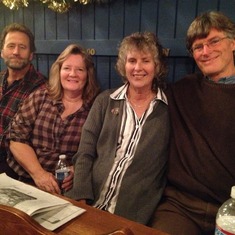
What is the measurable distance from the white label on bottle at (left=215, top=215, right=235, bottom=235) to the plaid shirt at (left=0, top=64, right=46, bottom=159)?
1.51m

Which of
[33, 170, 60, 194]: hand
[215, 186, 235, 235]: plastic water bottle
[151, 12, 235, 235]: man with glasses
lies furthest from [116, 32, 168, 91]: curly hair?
[215, 186, 235, 235]: plastic water bottle

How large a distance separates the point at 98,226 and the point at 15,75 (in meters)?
1.59

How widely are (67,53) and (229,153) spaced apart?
109 centimetres

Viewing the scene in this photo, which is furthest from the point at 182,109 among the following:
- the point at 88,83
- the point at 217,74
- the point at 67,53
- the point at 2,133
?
the point at 2,133

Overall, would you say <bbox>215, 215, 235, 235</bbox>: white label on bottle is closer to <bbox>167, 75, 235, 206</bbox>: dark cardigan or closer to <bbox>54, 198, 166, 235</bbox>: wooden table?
<bbox>54, 198, 166, 235</bbox>: wooden table

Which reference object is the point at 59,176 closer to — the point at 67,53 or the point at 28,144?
the point at 28,144

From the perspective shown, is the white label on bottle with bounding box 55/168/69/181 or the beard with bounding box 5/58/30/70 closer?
the white label on bottle with bounding box 55/168/69/181

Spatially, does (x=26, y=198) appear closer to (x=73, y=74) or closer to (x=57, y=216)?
(x=57, y=216)

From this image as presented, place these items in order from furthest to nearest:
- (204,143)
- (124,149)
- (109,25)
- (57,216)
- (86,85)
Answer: (109,25) < (86,85) < (124,149) < (204,143) < (57,216)

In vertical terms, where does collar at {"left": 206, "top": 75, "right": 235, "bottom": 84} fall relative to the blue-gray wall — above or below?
below

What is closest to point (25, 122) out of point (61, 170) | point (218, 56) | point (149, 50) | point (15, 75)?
point (61, 170)

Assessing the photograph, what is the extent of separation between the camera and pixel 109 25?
206 centimetres

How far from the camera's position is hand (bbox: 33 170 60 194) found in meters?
1.58

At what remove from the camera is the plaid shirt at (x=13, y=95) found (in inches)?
80.0
